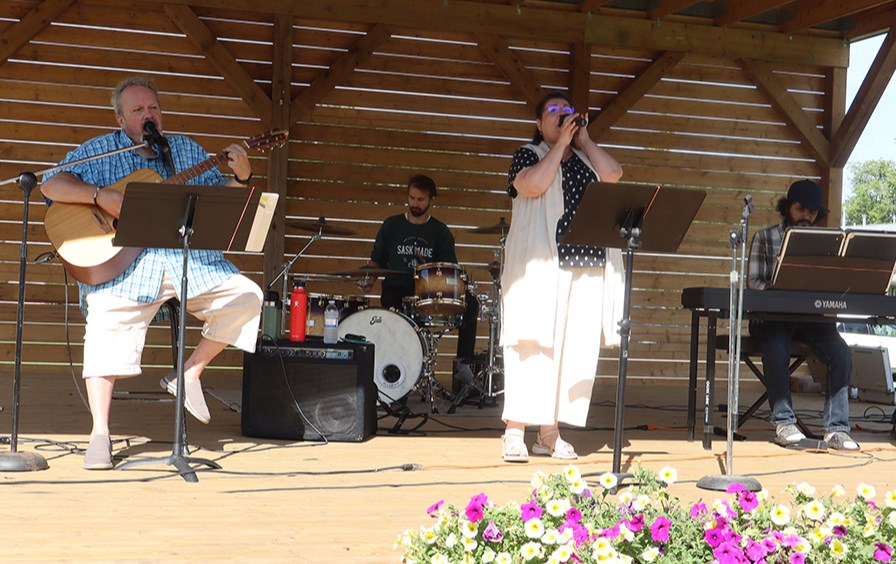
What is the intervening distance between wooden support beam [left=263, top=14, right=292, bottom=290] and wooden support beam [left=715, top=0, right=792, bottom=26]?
368 cm

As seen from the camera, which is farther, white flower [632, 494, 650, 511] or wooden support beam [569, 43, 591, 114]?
wooden support beam [569, 43, 591, 114]

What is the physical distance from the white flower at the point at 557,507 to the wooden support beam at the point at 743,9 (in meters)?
7.04

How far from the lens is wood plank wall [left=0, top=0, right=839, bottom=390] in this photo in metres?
8.33

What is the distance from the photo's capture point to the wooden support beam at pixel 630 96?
9148 mm

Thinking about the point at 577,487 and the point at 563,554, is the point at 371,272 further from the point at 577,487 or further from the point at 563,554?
the point at 563,554

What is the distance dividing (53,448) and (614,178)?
2.52 m

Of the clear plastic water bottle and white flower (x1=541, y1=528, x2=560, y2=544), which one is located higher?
the clear plastic water bottle

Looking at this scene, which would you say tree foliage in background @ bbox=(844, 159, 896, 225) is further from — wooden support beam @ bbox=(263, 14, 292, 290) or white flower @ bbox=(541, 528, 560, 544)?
white flower @ bbox=(541, 528, 560, 544)

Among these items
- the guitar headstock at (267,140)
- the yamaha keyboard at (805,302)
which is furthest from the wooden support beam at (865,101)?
the guitar headstock at (267,140)

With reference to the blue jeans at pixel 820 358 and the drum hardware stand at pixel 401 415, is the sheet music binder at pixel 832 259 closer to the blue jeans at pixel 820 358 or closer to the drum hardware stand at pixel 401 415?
the blue jeans at pixel 820 358

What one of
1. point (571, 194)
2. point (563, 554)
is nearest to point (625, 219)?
point (571, 194)

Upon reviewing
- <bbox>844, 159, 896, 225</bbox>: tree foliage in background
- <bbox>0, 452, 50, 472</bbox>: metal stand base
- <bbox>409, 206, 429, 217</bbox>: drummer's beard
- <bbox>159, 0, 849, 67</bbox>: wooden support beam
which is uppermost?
<bbox>844, 159, 896, 225</bbox>: tree foliage in background

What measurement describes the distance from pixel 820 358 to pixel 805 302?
2.28 feet

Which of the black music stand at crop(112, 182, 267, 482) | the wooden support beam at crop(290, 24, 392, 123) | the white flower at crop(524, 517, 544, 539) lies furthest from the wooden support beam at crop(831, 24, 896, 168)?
the white flower at crop(524, 517, 544, 539)
